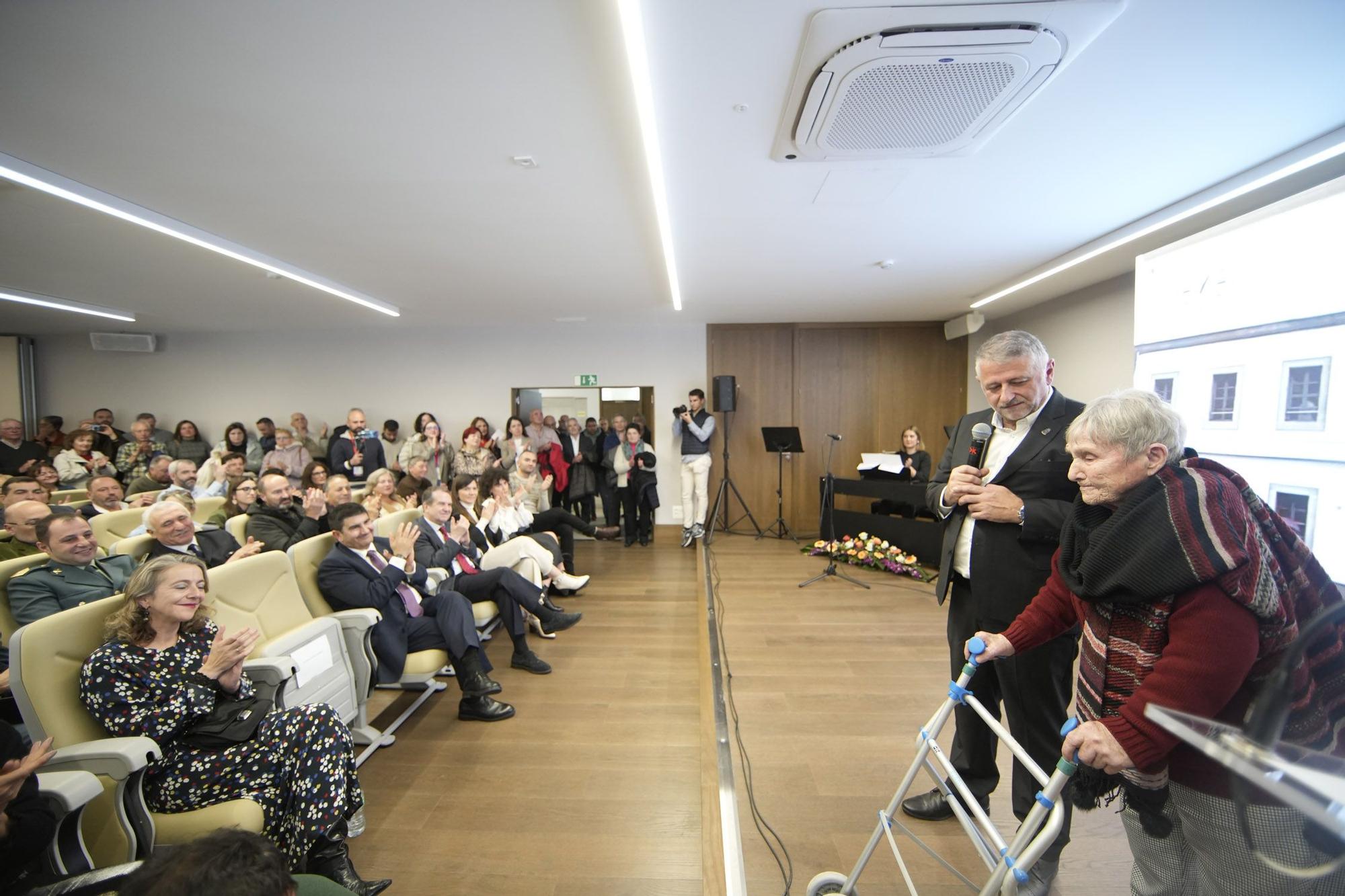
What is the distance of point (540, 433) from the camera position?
20.6 feet

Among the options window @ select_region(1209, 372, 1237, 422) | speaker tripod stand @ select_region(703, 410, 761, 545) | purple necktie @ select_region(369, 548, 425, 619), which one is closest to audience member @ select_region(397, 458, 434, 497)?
purple necktie @ select_region(369, 548, 425, 619)

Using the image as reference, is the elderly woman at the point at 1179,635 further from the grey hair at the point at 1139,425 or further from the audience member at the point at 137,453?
the audience member at the point at 137,453

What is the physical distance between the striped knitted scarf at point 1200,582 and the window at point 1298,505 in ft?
3.79

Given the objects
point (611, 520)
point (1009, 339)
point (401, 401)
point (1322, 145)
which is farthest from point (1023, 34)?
point (401, 401)

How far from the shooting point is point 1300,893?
72 centimetres

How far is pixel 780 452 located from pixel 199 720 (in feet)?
16.8

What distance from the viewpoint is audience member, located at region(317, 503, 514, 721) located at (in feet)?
7.66

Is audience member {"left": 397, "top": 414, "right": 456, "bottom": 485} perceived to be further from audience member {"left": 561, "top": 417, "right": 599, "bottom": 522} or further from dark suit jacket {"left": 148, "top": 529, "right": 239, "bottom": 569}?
dark suit jacket {"left": 148, "top": 529, "right": 239, "bottom": 569}

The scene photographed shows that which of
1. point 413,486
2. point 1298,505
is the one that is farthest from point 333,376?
point 1298,505

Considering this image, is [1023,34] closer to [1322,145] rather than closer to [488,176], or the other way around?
[1322,145]

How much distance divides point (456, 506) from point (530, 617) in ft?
3.43

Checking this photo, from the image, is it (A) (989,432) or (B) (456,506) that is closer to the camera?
(A) (989,432)

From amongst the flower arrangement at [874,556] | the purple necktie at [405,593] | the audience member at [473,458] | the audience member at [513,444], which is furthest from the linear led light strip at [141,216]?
the flower arrangement at [874,556]

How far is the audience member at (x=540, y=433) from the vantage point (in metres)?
6.21
